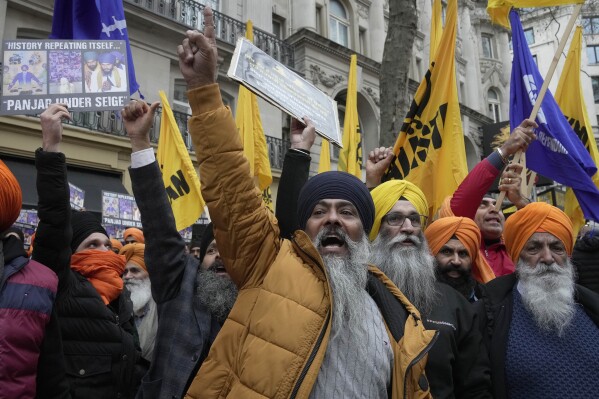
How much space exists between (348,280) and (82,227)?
76.8 inches

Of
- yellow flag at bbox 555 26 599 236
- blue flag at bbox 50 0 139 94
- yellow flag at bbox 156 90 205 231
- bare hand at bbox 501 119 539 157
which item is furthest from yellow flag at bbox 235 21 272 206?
yellow flag at bbox 555 26 599 236

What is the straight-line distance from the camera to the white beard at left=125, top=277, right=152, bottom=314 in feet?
13.6


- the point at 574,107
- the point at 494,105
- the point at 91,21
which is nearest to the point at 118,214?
the point at 91,21

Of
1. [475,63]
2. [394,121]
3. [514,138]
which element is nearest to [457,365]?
[514,138]

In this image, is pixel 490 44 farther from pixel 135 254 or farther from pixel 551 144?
Result: pixel 135 254

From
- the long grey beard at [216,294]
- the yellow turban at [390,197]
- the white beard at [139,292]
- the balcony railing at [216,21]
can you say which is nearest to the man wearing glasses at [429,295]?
the yellow turban at [390,197]

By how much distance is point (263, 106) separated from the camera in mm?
14312

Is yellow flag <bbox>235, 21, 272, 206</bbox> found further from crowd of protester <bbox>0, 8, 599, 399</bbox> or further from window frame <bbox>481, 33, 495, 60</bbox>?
window frame <bbox>481, 33, 495, 60</bbox>

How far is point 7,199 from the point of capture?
77.7 inches

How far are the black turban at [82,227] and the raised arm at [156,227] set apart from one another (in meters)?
0.90

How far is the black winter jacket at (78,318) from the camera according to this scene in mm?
2283

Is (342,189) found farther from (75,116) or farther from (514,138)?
(75,116)

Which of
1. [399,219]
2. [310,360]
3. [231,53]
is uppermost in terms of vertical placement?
[231,53]

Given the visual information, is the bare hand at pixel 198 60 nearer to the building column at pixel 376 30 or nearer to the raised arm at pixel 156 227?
the raised arm at pixel 156 227
